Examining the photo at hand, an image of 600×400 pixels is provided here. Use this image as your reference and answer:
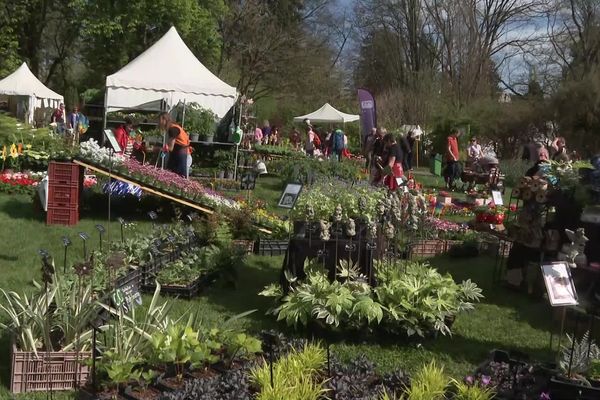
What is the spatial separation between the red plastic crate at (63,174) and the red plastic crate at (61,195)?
7cm

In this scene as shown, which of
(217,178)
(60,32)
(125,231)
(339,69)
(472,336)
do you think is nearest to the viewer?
(472,336)

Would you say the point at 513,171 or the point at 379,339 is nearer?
the point at 379,339

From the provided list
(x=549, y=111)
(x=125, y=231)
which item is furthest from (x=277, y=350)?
(x=549, y=111)

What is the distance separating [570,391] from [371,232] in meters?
2.65

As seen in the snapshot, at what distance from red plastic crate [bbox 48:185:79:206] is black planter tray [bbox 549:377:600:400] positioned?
24.8 feet

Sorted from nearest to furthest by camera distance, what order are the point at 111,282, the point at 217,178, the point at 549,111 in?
the point at 111,282, the point at 217,178, the point at 549,111

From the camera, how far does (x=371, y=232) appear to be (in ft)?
20.8

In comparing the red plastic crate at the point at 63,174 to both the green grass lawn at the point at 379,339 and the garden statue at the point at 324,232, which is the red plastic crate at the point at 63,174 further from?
the garden statue at the point at 324,232

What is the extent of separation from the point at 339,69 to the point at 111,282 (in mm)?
42277

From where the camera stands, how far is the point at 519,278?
778 cm

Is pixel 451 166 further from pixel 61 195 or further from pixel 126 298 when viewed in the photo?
pixel 126 298

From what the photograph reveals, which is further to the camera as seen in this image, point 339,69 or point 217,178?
point 339,69

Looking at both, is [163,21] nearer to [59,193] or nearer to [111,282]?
[59,193]

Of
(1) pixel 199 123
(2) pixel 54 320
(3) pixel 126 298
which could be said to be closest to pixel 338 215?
(3) pixel 126 298
